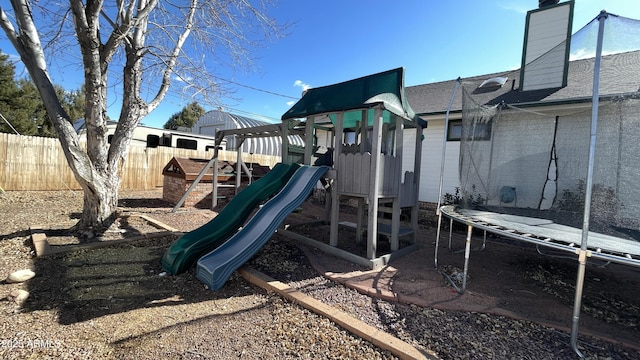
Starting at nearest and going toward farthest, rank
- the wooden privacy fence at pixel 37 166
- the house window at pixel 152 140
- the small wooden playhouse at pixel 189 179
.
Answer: the small wooden playhouse at pixel 189 179 → the wooden privacy fence at pixel 37 166 → the house window at pixel 152 140

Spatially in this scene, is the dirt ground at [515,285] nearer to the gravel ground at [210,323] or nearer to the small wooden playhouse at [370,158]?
the gravel ground at [210,323]

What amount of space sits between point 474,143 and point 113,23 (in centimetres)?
625

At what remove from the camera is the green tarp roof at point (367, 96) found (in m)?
3.83

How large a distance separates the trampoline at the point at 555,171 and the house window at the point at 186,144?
45.7ft

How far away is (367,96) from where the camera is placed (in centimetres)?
395

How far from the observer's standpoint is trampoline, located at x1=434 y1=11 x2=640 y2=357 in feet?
10.5

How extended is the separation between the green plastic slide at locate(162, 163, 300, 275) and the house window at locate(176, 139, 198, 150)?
11825mm

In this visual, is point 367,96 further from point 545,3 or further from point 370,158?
point 545,3

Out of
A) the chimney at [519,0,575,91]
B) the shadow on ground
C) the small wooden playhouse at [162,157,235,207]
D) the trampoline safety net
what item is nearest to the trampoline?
the trampoline safety net

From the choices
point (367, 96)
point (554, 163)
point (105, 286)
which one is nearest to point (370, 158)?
point (367, 96)

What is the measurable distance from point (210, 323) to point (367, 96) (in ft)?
10.9

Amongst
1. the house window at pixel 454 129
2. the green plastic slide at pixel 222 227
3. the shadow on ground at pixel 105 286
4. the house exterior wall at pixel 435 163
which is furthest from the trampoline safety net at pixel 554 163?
the shadow on ground at pixel 105 286

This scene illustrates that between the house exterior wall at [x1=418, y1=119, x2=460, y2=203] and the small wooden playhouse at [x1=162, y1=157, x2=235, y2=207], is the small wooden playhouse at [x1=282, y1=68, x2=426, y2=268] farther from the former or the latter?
the small wooden playhouse at [x1=162, y1=157, x2=235, y2=207]

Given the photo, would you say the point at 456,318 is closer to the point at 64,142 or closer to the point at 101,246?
the point at 101,246
